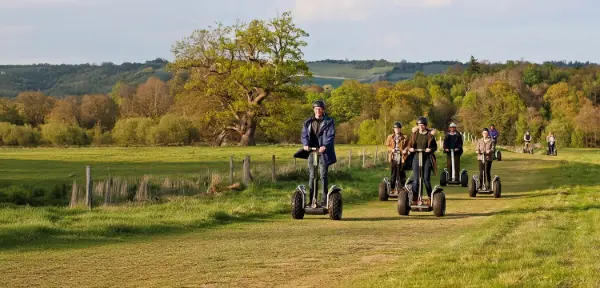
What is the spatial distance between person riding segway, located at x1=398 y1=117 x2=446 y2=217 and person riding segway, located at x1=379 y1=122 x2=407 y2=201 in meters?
3.25

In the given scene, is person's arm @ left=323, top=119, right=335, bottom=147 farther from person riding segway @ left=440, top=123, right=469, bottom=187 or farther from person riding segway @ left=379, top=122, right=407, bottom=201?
person riding segway @ left=440, top=123, right=469, bottom=187

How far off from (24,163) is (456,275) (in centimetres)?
3877

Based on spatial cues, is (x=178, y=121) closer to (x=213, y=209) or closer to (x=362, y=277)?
(x=213, y=209)

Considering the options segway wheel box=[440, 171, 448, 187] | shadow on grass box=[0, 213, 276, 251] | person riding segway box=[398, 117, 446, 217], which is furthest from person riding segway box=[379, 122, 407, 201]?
shadow on grass box=[0, 213, 276, 251]

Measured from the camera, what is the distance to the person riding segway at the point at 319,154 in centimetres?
1548

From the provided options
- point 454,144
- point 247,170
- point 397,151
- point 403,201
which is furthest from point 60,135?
point 403,201

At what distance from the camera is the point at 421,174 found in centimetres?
1706

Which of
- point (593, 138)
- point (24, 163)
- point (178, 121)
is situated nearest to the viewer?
point (24, 163)

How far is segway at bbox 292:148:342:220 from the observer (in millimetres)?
15805

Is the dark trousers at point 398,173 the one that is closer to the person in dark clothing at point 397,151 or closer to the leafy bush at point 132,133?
the person in dark clothing at point 397,151

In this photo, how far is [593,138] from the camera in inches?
4075

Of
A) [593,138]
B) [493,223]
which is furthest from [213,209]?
[593,138]

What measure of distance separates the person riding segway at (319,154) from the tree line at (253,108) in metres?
54.2

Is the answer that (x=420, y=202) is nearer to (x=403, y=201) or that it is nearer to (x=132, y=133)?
(x=403, y=201)
